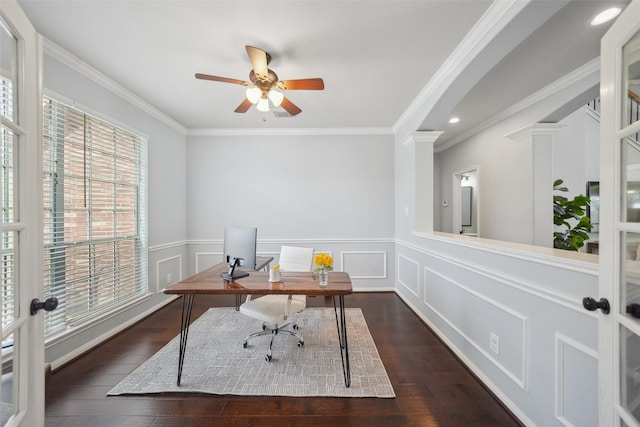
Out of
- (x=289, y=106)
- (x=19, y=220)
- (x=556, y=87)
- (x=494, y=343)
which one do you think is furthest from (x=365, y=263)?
(x=19, y=220)

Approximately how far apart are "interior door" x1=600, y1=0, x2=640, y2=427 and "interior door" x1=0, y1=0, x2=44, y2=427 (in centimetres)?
210

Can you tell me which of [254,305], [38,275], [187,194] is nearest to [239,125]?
[187,194]

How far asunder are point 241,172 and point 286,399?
3106 millimetres

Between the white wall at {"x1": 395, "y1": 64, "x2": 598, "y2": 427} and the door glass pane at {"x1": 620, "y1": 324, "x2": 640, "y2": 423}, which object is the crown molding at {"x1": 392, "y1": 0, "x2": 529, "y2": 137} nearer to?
the white wall at {"x1": 395, "y1": 64, "x2": 598, "y2": 427}

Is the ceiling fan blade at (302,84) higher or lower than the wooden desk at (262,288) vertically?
higher

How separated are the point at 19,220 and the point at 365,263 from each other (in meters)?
3.57

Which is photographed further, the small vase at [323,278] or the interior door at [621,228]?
the small vase at [323,278]

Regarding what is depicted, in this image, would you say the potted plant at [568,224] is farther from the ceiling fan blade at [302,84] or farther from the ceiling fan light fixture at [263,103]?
the ceiling fan light fixture at [263,103]

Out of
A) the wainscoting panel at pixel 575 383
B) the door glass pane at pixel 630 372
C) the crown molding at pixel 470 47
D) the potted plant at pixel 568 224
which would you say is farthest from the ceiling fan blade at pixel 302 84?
the potted plant at pixel 568 224

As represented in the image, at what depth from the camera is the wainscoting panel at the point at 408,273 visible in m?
3.02

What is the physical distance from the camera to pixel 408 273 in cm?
330

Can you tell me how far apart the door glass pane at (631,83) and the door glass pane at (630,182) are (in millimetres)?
77

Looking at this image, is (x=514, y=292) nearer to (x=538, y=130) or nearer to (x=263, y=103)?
(x=538, y=130)

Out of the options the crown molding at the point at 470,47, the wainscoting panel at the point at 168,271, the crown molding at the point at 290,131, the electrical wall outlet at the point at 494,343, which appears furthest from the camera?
the crown molding at the point at 290,131
